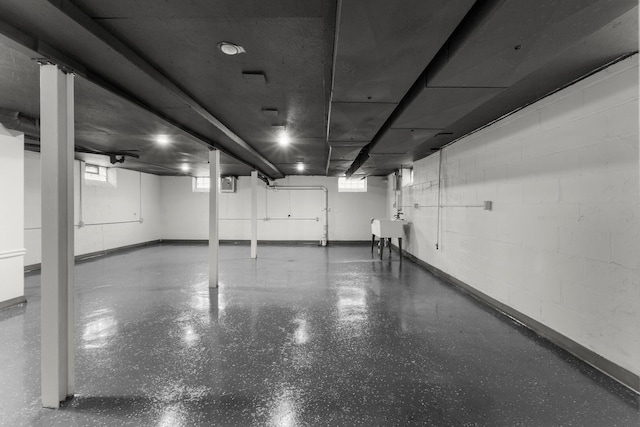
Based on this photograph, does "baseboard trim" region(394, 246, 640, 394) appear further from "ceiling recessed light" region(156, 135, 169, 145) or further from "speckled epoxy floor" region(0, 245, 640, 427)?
"ceiling recessed light" region(156, 135, 169, 145)

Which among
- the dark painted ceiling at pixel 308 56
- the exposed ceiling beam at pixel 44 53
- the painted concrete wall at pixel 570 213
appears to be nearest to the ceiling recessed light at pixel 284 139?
the dark painted ceiling at pixel 308 56

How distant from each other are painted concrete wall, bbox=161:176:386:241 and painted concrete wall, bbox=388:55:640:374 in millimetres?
5396

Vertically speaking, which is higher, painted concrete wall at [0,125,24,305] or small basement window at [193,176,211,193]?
small basement window at [193,176,211,193]

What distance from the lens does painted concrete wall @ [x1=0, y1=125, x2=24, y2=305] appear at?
10.6 feet

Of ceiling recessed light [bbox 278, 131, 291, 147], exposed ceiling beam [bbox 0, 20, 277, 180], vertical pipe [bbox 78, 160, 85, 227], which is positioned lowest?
vertical pipe [bbox 78, 160, 85, 227]

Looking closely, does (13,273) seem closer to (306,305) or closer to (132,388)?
(132,388)

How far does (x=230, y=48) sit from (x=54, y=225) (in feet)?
5.03

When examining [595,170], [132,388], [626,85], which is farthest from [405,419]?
[626,85]

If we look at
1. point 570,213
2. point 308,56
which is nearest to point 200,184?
point 308,56

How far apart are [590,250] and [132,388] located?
342cm

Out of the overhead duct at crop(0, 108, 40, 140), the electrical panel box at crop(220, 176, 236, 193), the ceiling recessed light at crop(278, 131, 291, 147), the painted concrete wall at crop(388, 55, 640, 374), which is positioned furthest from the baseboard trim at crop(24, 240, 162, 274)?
the painted concrete wall at crop(388, 55, 640, 374)

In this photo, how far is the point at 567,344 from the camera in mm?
2369

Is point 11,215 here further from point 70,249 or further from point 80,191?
point 80,191

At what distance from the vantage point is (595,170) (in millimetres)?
2158
